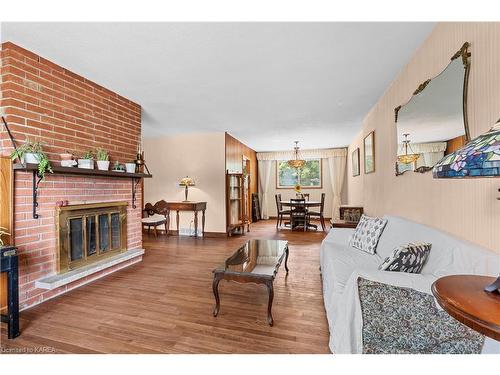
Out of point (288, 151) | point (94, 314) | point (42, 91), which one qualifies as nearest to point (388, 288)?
point (94, 314)

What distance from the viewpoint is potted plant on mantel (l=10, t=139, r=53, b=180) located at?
207cm

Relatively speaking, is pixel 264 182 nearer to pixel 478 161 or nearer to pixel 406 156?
pixel 406 156

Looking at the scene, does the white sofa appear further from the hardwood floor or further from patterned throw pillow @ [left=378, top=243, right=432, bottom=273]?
the hardwood floor

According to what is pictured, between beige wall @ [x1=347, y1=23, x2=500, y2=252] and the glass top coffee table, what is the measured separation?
1.38 meters

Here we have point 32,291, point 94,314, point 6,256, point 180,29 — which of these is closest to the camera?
point 6,256

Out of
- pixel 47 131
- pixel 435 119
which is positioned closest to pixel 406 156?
pixel 435 119

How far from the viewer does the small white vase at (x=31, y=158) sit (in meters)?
2.10

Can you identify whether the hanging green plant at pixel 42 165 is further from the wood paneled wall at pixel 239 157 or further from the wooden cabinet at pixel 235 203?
the wood paneled wall at pixel 239 157

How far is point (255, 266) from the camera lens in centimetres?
227

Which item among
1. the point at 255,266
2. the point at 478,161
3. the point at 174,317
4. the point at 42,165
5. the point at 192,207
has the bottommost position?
the point at 174,317

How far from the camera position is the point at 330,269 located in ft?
6.91

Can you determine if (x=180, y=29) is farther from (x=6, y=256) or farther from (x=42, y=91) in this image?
(x=6, y=256)

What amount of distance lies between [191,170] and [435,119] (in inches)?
188
